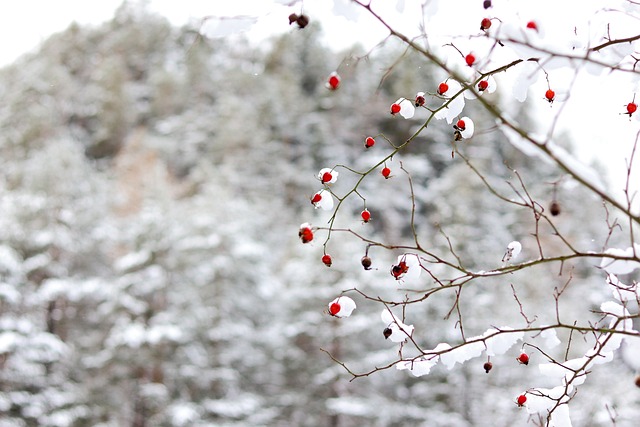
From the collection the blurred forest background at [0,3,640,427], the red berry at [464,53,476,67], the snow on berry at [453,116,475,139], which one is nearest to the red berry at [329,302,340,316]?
the snow on berry at [453,116,475,139]

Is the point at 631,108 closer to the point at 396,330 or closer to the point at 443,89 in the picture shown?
the point at 443,89

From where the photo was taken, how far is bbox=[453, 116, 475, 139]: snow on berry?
150cm

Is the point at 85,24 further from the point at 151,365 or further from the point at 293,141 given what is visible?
the point at 151,365

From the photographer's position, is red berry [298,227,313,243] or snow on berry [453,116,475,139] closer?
red berry [298,227,313,243]

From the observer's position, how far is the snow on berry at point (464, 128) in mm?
1498

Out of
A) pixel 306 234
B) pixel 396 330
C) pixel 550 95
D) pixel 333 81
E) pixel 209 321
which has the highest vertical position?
pixel 209 321

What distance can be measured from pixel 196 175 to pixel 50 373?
13681 millimetres

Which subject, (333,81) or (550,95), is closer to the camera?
(333,81)

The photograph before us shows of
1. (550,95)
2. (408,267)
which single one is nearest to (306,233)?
(408,267)

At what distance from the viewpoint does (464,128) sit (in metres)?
1.55

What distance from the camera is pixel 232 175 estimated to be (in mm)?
20375

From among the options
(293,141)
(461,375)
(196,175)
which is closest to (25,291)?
(461,375)

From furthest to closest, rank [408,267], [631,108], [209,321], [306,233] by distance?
1. [209,321]
2. [631,108]
3. [408,267]
4. [306,233]

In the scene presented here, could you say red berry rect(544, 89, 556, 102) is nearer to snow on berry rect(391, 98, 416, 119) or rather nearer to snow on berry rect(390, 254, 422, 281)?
snow on berry rect(391, 98, 416, 119)
